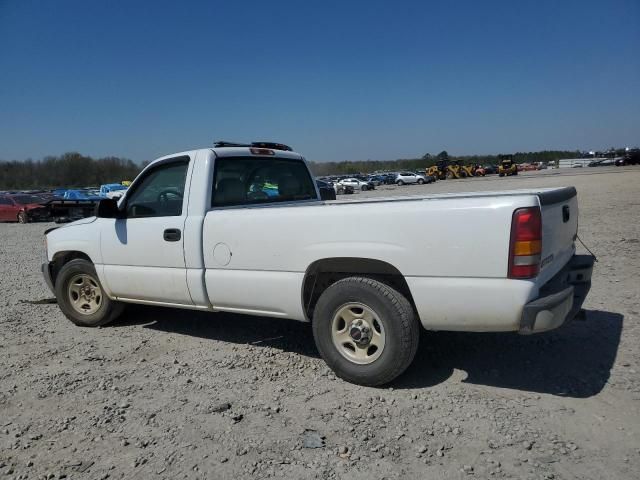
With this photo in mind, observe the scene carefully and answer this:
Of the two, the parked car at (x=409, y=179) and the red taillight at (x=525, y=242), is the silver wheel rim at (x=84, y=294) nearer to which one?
the red taillight at (x=525, y=242)

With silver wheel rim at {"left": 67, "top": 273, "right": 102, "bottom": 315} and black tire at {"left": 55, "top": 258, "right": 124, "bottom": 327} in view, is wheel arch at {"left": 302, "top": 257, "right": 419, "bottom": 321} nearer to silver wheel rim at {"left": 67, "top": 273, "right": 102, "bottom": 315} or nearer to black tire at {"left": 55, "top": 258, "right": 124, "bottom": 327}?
black tire at {"left": 55, "top": 258, "right": 124, "bottom": 327}

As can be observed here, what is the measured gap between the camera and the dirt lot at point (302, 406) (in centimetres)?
276

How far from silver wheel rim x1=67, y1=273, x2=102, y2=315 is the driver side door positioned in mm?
495

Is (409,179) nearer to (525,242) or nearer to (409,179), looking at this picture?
(409,179)

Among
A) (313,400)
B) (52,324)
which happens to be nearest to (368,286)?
(313,400)

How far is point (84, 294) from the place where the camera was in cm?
550

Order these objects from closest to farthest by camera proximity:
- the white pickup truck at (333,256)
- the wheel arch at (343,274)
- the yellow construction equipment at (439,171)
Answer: the white pickup truck at (333,256) < the wheel arch at (343,274) < the yellow construction equipment at (439,171)

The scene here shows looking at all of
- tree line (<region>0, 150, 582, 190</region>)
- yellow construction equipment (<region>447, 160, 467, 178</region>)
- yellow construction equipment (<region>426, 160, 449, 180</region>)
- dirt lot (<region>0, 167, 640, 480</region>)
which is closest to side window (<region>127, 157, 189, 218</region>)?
dirt lot (<region>0, 167, 640, 480</region>)

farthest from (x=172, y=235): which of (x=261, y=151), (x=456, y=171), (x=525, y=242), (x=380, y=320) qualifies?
(x=456, y=171)

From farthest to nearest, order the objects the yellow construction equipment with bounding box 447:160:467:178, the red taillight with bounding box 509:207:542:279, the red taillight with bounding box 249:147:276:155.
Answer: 1. the yellow construction equipment with bounding box 447:160:467:178
2. the red taillight with bounding box 249:147:276:155
3. the red taillight with bounding box 509:207:542:279

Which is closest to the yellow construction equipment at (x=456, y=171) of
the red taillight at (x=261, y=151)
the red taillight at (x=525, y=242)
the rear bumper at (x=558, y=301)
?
the red taillight at (x=261, y=151)

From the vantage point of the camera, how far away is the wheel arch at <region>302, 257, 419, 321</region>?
359cm

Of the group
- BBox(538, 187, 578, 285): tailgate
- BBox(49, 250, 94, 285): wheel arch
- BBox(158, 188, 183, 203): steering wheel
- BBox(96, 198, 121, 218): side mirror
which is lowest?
BBox(49, 250, 94, 285): wheel arch

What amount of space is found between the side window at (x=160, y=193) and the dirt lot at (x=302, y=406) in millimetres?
1346
